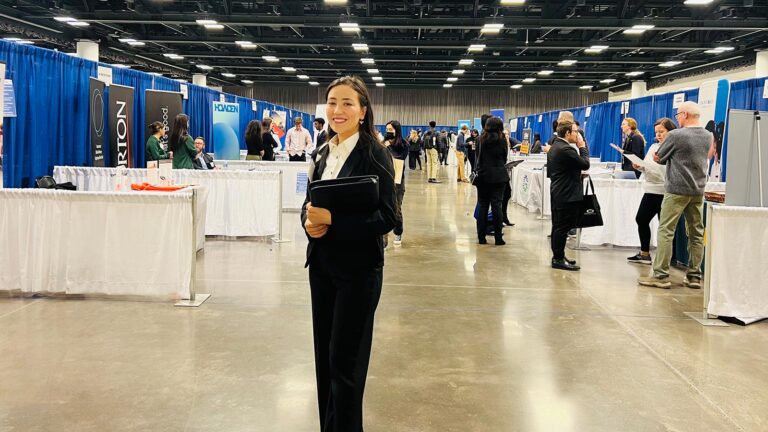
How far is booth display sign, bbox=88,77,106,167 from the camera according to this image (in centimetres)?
673

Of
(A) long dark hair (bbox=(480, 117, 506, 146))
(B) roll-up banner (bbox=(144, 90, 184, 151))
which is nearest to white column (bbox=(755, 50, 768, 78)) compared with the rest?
(A) long dark hair (bbox=(480, 117, 506, 146))

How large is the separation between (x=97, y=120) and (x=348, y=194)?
583 centimetres

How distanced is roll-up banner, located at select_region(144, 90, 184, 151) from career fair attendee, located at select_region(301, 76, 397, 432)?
622 centimetres

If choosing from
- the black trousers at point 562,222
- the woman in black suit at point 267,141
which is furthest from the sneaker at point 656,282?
the woman in black suit at point 267,141

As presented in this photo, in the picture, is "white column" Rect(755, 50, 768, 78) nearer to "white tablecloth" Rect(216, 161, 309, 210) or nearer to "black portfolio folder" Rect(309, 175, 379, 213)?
"white tablecloth" Rect(216, 161, 309, 210)

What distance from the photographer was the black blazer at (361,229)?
2062mm

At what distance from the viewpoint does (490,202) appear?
754 centimetres

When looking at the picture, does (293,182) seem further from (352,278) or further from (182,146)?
(352,278)

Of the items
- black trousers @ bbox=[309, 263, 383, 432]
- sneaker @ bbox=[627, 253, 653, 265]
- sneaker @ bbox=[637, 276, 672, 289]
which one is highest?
black trousers @ bbox=[309, 263, 383, 432]

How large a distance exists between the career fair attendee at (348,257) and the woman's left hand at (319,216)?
1 cm

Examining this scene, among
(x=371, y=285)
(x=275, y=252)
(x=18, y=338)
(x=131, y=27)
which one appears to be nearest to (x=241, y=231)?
(x=275, y=252)

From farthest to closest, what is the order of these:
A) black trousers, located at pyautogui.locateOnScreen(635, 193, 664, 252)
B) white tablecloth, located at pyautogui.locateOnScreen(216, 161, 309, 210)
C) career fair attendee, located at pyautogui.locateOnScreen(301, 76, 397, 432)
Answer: white tablecloth, located at pyautogui.locateOnScreen(216, 161, 309, 210), black trousers, located at pyautogui.locateOnScreen(635, 193, 664, 252), career fair attendee, located at pyautogui.locateOnScreen(301, 76, 397, 432)

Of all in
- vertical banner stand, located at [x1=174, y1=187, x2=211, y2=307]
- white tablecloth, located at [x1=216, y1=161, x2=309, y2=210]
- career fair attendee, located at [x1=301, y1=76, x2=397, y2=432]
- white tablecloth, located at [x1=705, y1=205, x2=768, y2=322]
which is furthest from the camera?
white tablecloth, located at [x1=216, y1=161, x2=309, y2=210]

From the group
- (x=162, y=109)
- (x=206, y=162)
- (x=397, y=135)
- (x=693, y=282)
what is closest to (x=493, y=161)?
(x=397, y=135)
